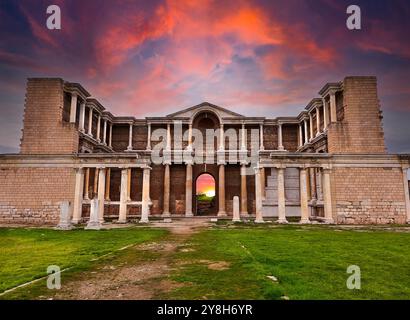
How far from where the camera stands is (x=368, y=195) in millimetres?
24547

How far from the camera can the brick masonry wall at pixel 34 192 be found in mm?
25484

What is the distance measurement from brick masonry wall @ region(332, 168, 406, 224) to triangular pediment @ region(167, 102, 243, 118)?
57.5ft

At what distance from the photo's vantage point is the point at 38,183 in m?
25.8

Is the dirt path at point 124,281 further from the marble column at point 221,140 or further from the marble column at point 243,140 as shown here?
the marble column at point 243,140

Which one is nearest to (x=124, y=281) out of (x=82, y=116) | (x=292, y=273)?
(x=292, y=273)

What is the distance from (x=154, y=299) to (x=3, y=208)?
91.3 ft

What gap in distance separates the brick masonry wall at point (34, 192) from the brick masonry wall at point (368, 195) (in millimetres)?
25332

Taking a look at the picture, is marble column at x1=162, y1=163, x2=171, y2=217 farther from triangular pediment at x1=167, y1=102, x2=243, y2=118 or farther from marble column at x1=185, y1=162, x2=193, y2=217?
triangular pediment at x1=167, y1=102, x2=243, y2=118

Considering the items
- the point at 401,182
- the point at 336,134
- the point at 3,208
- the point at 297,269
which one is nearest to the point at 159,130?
the point at 3,208

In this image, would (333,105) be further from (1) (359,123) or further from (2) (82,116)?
(2) (82,116)

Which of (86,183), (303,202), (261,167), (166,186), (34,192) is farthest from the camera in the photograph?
(166,186)

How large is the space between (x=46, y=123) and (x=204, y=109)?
1951 cm

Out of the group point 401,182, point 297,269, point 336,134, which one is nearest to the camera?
point 297,269
